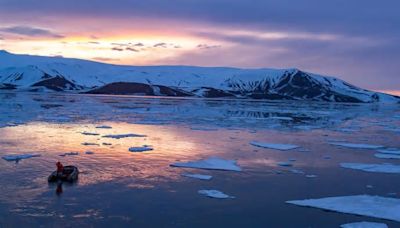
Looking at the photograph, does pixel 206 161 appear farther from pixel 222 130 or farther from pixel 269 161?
pixel 222 130

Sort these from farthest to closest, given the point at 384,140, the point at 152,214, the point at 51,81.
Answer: the point at 51,81 < the point at 384,140 < the point at 152,214

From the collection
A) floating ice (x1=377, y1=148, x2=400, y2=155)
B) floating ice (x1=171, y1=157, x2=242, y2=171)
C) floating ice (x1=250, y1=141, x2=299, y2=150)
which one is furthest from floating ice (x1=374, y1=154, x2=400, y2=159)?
floating ice (x1=171, y1=157, x2=242, y2=171)

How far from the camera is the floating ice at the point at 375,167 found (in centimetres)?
1300

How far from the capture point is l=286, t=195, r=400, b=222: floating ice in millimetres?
8523

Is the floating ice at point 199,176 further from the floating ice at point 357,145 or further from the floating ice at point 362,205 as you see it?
the floating ice at point 357,145

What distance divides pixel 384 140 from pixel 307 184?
12149 mm

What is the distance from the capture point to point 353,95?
584 feet

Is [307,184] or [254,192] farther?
[307,184]

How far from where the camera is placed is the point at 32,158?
1319 cm

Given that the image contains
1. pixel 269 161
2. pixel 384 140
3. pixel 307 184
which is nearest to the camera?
pixel 307 184

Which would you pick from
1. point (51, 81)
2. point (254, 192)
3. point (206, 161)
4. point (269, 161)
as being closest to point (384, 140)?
point (269, 161)

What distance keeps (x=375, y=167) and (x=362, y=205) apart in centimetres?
483

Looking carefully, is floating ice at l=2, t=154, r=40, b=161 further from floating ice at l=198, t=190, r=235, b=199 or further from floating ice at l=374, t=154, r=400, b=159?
floating ice at l=374, t=154, r=400, b=159

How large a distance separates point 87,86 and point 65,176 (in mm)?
171749
